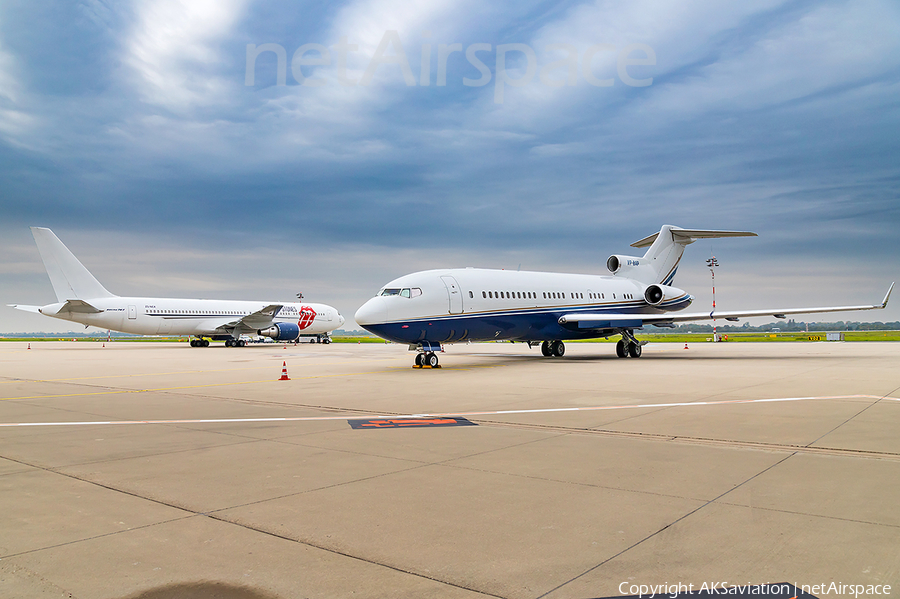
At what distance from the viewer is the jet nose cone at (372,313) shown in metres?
20.0

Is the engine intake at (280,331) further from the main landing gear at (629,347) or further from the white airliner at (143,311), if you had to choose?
the main landing gear at (629,347)

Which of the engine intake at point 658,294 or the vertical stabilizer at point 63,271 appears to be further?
the vertical stabilizer at point 63,271

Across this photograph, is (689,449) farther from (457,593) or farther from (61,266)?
(61,266)

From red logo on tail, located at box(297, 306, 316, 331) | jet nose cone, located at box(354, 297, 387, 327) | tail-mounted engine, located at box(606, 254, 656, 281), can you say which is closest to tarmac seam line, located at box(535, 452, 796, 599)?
jet nose cone, located at box(354, 297, 387, 327)

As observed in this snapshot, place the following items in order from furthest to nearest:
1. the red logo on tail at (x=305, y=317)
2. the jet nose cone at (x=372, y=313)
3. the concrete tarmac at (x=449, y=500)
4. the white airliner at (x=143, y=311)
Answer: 1. the red logo on tail at (x=305, y=317)
2. the white airliner at (x=143, y=311)
3. the jet nose cone at (x=372, y=313)
4. the concrete tarmac at (x=449, y=500)

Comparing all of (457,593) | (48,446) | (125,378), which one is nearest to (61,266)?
(125,378)

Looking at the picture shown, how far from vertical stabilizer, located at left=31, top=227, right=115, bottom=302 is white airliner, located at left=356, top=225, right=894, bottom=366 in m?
32.4

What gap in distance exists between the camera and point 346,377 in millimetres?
17828

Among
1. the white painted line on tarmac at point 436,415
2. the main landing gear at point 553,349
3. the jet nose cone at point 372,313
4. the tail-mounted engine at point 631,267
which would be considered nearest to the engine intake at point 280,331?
the main landing gear at point 553,349

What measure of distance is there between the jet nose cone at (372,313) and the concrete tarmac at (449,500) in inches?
383

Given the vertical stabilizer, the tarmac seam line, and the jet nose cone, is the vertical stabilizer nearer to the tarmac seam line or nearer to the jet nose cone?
the jet nose cone

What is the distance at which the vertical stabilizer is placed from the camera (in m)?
40.3

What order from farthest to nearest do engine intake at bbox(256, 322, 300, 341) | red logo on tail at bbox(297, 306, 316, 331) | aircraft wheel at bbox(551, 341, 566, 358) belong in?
red logo on tail at bbox(297, 306, 316, 331)
engine intake at bbox(256, 322, 300, 341)
aircraft wheel at bbox(551, 341, 566, 358)

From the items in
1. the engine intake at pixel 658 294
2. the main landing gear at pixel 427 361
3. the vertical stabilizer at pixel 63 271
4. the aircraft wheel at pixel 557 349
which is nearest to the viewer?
the main landing gear at pixel 427 361
